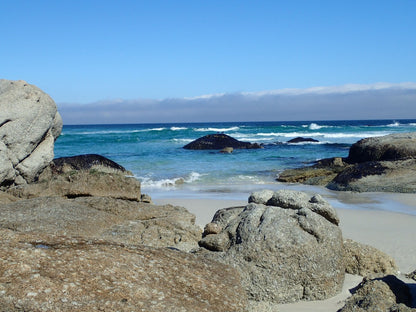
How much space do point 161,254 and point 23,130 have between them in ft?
25.2

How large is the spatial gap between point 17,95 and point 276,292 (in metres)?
7.88

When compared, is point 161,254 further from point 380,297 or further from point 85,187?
point 85,187

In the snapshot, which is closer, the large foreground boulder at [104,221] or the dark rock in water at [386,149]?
the large foreground boulder at [104,221]

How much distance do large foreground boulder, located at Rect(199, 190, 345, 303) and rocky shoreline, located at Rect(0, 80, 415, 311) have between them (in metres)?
0.01

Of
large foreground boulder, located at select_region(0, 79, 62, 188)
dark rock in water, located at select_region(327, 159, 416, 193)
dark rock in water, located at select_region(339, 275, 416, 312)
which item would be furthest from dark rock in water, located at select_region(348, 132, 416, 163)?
dark rock in water, located at select_region(339, 275, 416, 312)

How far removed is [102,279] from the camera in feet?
10.7

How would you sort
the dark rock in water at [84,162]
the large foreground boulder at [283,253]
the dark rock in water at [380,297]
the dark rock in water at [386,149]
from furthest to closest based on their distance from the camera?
the dark rock in water at [386,149]
the dark rock in water at [84,162]
the large foreground boulder at [283,253]
the dark rock in water at [380,297]

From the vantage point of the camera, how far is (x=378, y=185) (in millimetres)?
14516

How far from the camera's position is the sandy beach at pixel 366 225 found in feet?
17.7

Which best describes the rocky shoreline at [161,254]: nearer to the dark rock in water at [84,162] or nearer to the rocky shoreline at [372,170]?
the dark rock in water at [84,162]

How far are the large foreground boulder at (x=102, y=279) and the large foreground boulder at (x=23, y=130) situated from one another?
694 centimetres

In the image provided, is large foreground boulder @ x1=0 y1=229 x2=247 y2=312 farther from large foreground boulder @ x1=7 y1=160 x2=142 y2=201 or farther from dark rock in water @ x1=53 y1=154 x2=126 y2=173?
dark rock in water @ x1=53 y1=154 x2=126 y2=173

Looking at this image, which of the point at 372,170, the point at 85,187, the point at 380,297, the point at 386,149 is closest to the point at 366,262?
the point at 380,297

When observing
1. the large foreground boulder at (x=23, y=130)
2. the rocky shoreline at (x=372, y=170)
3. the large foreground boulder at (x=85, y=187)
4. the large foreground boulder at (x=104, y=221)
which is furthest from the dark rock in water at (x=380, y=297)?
the rocky shoreline at (x=372, y=170)
